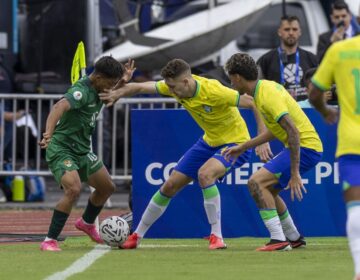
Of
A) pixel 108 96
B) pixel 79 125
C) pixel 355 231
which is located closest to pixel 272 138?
pixel 108 96

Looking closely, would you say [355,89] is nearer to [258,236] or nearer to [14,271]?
[14,271]

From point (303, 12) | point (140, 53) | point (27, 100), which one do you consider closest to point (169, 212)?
point (27, 100)

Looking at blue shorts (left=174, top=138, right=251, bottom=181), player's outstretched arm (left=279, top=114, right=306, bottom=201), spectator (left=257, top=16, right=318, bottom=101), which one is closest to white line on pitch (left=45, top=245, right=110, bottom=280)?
blue shorts (left=174, top=138, right=251, bottom=181)

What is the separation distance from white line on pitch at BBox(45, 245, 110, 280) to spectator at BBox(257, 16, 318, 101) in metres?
3.40

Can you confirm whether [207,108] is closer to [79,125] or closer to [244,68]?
[244,68]

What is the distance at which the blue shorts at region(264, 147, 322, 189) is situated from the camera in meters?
12.3

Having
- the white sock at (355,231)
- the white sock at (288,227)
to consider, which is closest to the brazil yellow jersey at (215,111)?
the white sock at (288,227)

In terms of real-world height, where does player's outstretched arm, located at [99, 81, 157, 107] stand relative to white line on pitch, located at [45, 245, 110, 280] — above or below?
above

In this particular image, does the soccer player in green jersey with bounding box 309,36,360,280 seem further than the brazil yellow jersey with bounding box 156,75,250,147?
No

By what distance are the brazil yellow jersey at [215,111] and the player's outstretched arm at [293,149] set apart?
95 centimetres

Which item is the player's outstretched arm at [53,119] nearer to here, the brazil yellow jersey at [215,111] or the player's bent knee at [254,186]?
the brazil yellow jersey at [215,111]

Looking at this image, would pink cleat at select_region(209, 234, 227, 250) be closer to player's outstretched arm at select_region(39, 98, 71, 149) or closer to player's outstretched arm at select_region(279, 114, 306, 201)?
player's outstretched arm at select_region(279, 114, 306, 201)

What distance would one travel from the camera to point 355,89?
369 inches

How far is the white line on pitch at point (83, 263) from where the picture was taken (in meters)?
10.0
